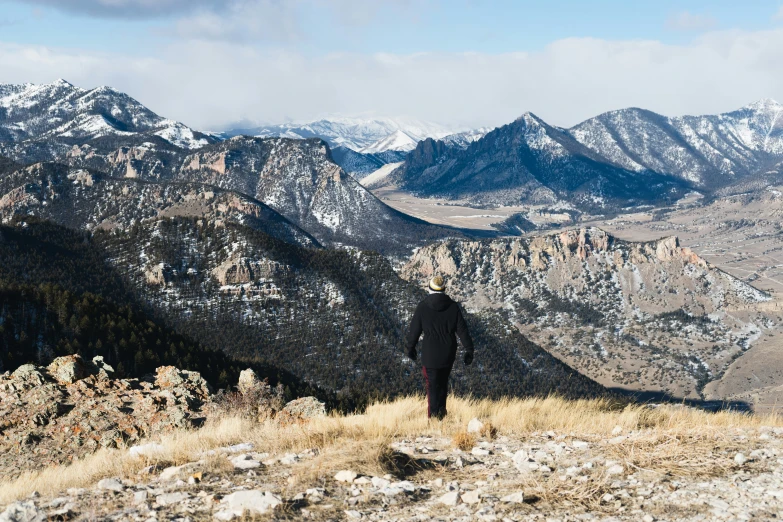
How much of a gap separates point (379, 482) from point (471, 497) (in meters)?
1.49

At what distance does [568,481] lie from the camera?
8695mm

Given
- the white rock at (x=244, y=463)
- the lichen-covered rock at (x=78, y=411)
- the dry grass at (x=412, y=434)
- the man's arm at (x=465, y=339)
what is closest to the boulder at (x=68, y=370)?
the lichen-covered rock at (x=78, y=411)

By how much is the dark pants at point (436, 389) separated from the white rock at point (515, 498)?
504 cm

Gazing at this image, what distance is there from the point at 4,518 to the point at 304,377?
203 ft

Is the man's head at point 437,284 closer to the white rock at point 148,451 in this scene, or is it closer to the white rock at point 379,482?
the white rock at point 379,482

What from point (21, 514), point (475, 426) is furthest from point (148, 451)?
point (475, 426)

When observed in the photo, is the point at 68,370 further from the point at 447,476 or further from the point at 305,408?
the point at 447,476

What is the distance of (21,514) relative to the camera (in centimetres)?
745

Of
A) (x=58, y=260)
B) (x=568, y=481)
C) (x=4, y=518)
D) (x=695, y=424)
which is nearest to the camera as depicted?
(x=4, y=518)

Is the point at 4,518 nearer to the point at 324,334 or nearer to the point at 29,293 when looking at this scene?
the point at 29,293

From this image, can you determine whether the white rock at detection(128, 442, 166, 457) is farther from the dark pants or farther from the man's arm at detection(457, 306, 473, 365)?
the man's arm at detection(457, 306, 473, 365)

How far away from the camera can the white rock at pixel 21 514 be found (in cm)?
738

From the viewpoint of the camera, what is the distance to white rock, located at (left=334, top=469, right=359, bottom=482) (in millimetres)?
8828

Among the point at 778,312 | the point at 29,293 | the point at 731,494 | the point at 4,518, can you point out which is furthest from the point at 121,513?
the point at 778,312
